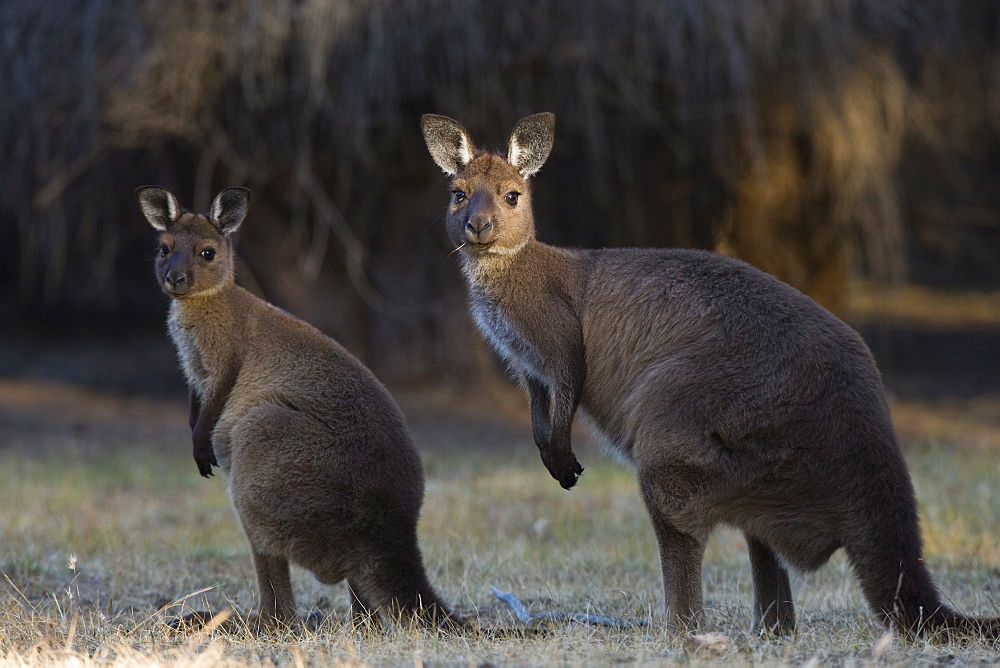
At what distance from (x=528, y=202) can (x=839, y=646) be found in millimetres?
2298

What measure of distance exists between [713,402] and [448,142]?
1855mm

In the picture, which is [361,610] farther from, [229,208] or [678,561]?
[229,208]

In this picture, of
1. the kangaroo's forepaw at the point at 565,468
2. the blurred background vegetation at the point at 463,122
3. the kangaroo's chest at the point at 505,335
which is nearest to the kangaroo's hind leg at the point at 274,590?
the kangaroo's forepaw at the point at 565,468

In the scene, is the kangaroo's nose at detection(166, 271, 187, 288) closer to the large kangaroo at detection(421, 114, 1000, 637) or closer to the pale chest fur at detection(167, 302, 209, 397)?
the pale chest fur at detection(167, 302, 209, 397)

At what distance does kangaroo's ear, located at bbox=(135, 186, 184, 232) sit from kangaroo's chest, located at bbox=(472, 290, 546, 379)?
149 cm

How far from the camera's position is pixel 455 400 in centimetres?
1265

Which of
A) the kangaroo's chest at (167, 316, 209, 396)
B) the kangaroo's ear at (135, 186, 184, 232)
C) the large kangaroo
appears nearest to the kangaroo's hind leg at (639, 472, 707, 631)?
the large kangaroo

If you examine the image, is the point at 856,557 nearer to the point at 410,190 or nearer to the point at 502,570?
the point at 502,570

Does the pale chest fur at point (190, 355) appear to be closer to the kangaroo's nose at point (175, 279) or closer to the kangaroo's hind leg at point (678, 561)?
the kangaroo's nose at point (175, 279)

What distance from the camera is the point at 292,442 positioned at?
15.4 ft

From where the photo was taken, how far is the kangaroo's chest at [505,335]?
490cm

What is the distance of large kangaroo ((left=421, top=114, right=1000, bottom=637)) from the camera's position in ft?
13.6

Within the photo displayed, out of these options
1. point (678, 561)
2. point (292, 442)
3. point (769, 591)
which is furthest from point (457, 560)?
point (678, 561)

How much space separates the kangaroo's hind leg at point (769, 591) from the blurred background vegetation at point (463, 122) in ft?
19.7
